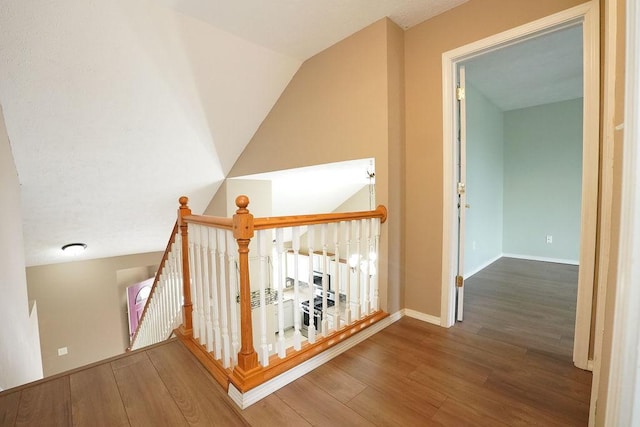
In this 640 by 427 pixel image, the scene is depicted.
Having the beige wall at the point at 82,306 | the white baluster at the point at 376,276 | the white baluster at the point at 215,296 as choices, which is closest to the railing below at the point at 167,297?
the white baluster at the point at 215,296

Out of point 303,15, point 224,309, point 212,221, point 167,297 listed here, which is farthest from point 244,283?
point 303,15

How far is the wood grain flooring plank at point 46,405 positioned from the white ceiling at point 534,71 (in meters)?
3.24

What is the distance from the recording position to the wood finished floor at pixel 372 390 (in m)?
1.26

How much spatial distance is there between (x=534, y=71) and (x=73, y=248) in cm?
636

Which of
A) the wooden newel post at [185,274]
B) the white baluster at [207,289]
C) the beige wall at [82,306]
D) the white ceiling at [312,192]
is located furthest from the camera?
the beige wall at [82,306]

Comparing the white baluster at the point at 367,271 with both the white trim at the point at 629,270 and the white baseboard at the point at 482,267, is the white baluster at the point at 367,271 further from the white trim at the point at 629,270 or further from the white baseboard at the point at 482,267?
the white baseboard at the point at 482,267

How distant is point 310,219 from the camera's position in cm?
165

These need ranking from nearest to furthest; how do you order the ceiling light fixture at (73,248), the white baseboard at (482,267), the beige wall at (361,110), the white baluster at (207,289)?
1. the white baluster at (207,289)
2. the beige wall at (361,110)
3. the white baseboard at (482,267)
4. the ceiling light fixture at (73,248)

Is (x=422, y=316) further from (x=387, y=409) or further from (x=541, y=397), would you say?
(x=387, y=409)

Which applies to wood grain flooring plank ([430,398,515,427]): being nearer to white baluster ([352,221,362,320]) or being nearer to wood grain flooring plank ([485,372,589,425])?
wood grain flooring plank ([485,372,589,425])

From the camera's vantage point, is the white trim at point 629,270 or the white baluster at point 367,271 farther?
the white baluster at point 367,271

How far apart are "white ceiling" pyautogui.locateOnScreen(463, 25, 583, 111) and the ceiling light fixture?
5.23m

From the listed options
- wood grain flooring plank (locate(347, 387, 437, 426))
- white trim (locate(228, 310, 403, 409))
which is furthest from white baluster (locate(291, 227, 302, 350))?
wood grain flooring plank (locate(347, 387, 437, 426))

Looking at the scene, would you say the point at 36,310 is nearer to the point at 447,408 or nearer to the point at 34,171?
the point at 34,171
